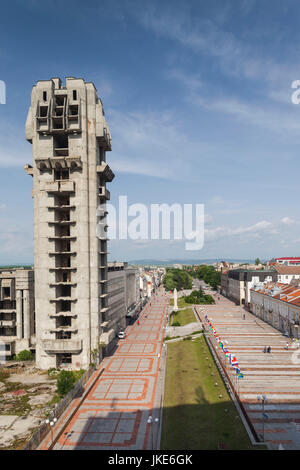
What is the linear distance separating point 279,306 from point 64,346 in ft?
177

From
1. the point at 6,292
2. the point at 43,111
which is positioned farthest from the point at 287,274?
the point at 43,111

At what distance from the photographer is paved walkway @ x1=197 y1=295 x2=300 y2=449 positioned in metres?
33.1

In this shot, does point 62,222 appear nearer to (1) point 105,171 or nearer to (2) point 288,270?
(1) point 105,171

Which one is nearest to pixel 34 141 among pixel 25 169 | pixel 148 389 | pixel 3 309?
pixel 25 169

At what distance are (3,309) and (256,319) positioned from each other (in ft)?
235

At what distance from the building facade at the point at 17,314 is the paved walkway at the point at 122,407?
16.7 meters

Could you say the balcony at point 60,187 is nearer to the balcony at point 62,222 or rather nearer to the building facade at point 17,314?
the balcony at point 62,222

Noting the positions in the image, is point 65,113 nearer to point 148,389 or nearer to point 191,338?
point 148,389

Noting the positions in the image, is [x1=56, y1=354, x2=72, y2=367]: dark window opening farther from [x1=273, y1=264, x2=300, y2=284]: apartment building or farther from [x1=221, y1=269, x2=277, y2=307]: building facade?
[x1=273, y1=264, x2=300, y2=284]: apartment building

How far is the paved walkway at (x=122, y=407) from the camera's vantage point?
105 ft

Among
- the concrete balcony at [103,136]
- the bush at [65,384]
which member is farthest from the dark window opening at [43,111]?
the bush at [65,384]

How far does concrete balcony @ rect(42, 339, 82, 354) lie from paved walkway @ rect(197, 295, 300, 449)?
26438mm

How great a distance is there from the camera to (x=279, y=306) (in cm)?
7931

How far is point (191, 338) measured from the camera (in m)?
74.4
